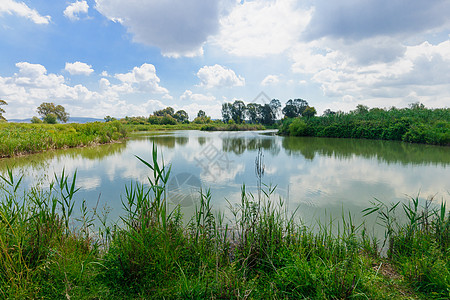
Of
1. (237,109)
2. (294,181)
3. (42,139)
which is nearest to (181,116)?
(237,109)

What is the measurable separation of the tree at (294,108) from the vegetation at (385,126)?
18.9m

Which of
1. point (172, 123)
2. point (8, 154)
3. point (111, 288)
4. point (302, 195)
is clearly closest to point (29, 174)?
point (8, 154)

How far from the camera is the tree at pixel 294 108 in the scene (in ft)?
133

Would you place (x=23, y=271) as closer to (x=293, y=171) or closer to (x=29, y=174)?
(x=29, y=174)

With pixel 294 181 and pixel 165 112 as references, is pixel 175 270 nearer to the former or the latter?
pixel 294 181

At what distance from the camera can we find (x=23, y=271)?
1.45 metres

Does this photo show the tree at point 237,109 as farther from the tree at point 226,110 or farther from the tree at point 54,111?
the tree at point 54,111

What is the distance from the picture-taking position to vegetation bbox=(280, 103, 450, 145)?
1157 centimetres

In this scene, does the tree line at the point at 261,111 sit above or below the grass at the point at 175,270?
above

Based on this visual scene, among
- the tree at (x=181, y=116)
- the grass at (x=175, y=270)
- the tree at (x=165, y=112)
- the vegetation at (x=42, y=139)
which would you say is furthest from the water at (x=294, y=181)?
the tree at (x=165, y=112)

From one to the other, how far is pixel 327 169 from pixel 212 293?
5834 mm

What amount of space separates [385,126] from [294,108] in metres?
27.0

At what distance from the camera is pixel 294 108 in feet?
135

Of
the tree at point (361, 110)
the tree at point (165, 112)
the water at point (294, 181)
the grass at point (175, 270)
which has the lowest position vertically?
the water at point (294, 181)
